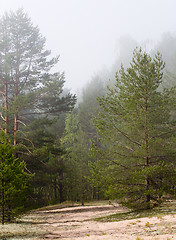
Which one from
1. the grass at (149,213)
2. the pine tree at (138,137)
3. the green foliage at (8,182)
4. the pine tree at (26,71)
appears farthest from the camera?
the pine tree at (26,71)

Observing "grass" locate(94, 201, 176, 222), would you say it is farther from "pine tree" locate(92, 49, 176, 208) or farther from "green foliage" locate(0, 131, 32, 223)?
"green foliage" locate(0, 131, 32, 223)

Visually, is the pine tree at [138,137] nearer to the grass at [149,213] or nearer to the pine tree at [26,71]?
the grass at [149,213]

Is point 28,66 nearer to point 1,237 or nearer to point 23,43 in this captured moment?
point 23,43

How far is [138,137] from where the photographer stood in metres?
14.0

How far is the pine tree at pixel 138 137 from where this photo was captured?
1331 centimetres

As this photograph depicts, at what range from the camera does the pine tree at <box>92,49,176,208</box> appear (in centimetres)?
1331

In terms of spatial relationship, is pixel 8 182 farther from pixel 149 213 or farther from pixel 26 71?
pixel 26 71

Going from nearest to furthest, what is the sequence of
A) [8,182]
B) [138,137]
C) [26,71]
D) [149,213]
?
1. [149,213]
2. [8,182]
3. [138,137]
4. [26,71]

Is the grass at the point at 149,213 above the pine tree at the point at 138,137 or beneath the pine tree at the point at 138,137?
beneath

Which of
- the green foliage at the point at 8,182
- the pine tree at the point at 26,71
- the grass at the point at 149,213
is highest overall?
the pine tree at the point at 26,71

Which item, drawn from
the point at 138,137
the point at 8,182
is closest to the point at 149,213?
the point at 138,137

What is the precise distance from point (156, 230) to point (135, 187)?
620 centimetres

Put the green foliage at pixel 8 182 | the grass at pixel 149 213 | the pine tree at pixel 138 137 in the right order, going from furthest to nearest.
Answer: the pine tree at pixel 138 137 < the green foliage at pixel 8 182 < the grass at pixel 149 213

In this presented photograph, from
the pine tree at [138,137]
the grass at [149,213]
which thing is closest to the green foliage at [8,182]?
the pine tree at [138,137]
